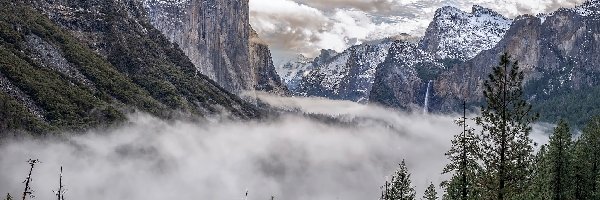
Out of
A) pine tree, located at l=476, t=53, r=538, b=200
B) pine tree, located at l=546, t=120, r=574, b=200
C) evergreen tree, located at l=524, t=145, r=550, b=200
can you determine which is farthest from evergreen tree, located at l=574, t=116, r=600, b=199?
pine tree, located at l=476, t=53, r=538, b=200

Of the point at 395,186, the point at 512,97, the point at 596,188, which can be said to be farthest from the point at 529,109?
the point at 395,186

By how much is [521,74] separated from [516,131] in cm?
383

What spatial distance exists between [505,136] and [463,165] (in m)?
15.7

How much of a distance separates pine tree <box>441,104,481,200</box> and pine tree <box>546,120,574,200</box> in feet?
33.5

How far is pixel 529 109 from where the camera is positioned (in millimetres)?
46812

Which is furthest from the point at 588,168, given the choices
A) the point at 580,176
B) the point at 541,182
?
the point at 541,182

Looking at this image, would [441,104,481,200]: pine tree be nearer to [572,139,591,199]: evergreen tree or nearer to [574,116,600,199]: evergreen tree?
[572,139,591,199]: evergreen tree

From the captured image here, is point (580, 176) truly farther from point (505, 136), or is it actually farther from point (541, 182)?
point (505, 136)

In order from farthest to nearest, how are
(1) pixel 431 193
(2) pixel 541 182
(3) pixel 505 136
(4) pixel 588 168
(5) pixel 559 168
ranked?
(1) pixel 431 193, (4) pixel 588 168, (5) pixel 559 168, (2) pixel 541 182, (3) pixel 505 136

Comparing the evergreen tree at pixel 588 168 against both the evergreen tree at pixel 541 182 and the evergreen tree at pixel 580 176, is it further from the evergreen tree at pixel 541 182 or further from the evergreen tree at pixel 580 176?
the evergreen tree at pixel 541 182

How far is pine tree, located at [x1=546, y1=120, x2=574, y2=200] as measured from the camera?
74.2 metres

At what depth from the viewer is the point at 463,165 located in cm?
6375

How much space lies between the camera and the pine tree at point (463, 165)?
55.2 m

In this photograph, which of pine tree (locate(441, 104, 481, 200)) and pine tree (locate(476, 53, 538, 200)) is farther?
→ pine tree (locate(441, 104, 481, 200))
